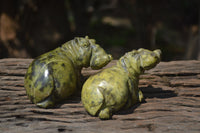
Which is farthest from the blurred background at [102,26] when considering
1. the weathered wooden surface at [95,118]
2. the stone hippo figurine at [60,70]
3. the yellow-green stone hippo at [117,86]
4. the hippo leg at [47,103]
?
the yellow-green stone hippo at [117,86]

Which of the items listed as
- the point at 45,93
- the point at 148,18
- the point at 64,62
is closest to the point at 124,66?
the point at 64,62

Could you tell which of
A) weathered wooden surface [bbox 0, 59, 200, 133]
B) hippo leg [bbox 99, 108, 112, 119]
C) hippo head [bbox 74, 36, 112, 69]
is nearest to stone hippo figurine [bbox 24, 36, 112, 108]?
hippo head [bbox 74, 36, 112, 69]

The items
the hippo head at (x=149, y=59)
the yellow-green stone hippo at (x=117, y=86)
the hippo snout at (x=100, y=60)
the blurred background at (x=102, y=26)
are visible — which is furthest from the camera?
the blurred background at (x=102, y=26)

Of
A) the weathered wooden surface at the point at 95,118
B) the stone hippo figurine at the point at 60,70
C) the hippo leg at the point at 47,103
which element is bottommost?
the weathered wooden surface at the point at 95,118

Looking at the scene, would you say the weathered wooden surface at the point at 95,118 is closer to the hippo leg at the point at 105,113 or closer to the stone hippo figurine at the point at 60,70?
the hippo leg at the point at 105,113

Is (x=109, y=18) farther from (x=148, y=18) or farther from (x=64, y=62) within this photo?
(x=64, y=62)

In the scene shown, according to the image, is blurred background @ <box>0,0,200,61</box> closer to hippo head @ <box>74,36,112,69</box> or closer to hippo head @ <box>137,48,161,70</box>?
hippo head @ <box>74,36,112,69</box>
